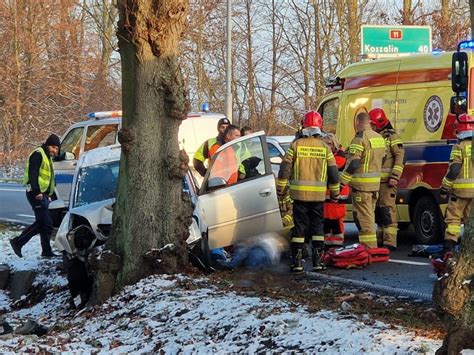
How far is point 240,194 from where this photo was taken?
370 inches

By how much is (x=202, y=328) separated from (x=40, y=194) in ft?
20.1

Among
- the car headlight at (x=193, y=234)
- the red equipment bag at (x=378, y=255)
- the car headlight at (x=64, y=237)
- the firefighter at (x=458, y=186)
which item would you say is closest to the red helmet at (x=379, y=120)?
the firefighter at (x=458, y=186)

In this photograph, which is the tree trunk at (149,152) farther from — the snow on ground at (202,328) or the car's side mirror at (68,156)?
the car's side mirror at (68,156)

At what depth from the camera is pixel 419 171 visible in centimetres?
1059

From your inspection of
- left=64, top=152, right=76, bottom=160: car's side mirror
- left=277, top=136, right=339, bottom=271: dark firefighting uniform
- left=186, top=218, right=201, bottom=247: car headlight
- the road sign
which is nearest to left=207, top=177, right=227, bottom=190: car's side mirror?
left=186, top=218, right=201, bottom=247: car headlight

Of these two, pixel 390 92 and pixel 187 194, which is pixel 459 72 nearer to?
pixel 390 92

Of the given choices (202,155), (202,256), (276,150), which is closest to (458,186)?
(202,256)

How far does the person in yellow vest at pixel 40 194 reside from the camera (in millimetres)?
11734

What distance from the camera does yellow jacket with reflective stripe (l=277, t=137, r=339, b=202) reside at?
880 centimetres

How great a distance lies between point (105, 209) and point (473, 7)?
536cm

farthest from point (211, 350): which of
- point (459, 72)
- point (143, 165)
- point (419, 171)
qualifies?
point (419, 171)

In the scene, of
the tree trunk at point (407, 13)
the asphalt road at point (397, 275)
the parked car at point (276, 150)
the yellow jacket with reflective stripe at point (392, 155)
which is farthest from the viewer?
the tree trunk at point (407, 13)

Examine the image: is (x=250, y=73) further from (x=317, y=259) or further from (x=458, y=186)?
(x=317, y=259)

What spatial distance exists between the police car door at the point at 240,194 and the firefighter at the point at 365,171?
39.8 inches
